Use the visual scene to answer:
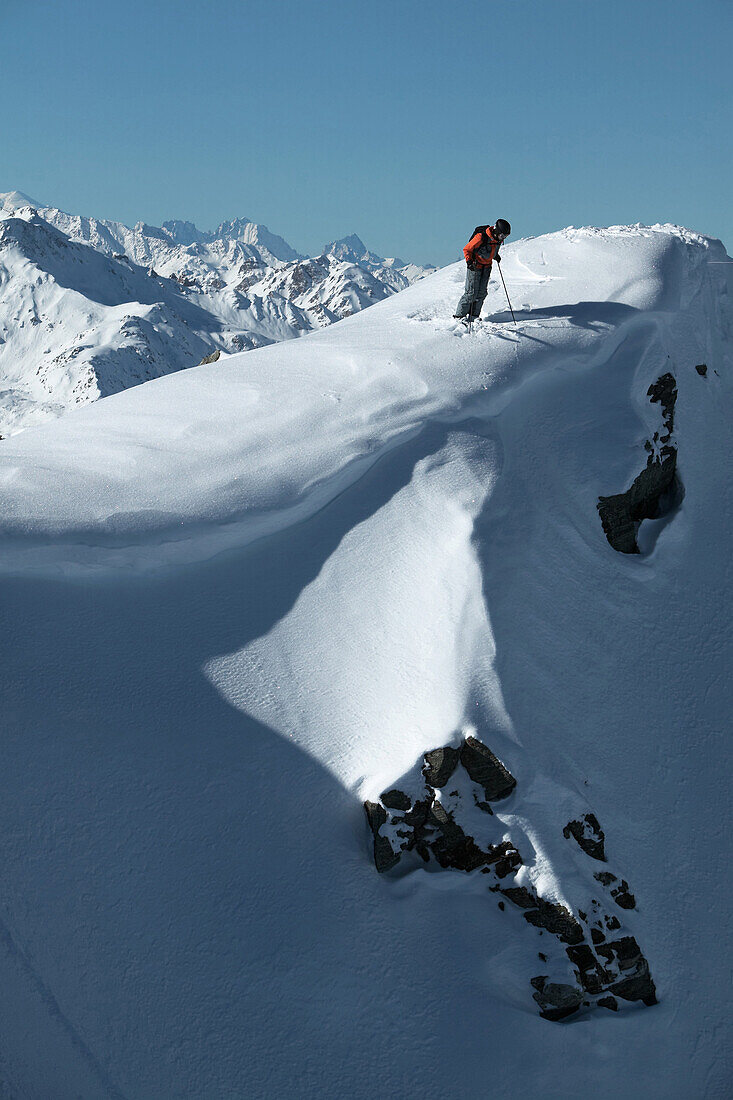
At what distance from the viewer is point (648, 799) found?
940cm

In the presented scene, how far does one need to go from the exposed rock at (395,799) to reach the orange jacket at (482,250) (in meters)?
10.1

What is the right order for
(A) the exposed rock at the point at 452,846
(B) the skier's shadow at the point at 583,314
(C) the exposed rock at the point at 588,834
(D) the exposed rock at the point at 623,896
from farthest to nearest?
1. (B) the skier's shadow at the point at 583,314
2. (C) the exposed rock at the point at 588,834
3. (D) the exposed rock at the point at 623,896
4. (A) the exposed rock at the point at 452,846

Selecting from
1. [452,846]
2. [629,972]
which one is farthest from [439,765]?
[629,972]

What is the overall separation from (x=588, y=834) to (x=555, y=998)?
5.65 ft

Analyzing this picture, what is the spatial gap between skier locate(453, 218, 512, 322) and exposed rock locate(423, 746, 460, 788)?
935 cm

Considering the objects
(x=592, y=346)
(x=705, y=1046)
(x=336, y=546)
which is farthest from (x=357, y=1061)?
(x=592, y=346)

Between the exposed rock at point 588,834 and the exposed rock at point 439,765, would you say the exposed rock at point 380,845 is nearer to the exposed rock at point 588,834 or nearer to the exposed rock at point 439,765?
the exposed rock at point 439,765

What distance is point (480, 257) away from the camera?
46.2ft

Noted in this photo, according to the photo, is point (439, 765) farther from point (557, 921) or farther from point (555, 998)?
point (555, 998)

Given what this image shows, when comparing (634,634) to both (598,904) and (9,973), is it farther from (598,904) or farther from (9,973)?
(9,973)

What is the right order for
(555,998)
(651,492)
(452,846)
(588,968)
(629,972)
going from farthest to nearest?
(651,492)
(452,846)
(629,972)
(588,968)
(555,998)

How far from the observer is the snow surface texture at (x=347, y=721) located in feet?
23.9

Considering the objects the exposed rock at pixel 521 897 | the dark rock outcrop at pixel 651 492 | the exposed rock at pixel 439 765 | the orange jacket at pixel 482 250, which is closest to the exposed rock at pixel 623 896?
the exposed rock at pixel 521 897

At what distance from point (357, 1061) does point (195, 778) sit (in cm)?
321
